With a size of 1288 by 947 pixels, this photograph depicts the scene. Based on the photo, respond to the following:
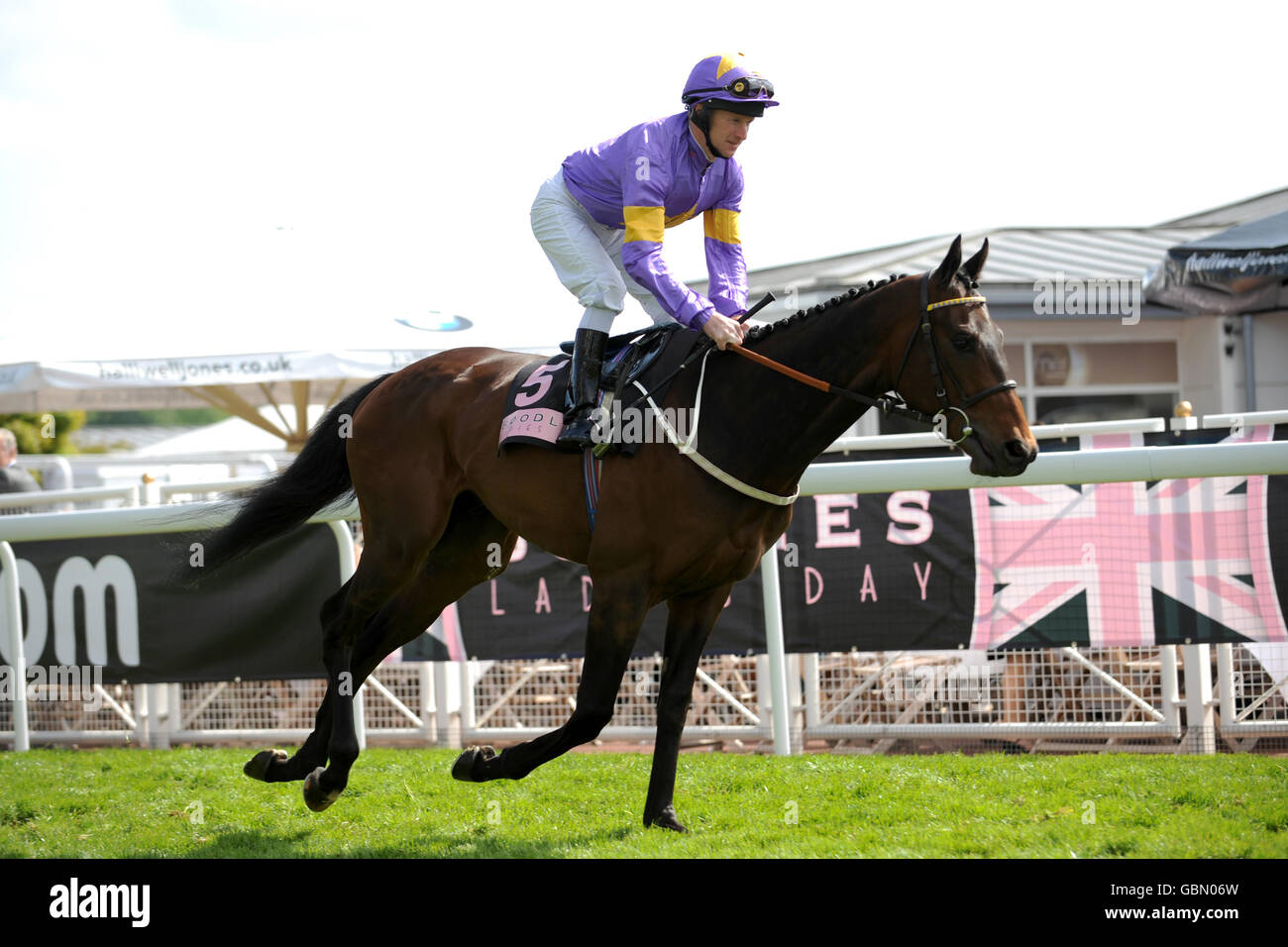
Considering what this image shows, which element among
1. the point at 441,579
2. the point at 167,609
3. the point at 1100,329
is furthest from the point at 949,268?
the point at 1100,329

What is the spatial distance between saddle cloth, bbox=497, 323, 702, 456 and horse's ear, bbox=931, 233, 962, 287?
82cm

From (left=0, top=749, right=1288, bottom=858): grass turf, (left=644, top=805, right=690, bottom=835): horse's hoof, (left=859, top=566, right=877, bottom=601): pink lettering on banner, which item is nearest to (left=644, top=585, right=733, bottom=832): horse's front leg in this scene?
(left=644, top=805, right=690, bottom=835): horse's hoof

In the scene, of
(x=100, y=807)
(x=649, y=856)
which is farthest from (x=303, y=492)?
(x=649, y=856)

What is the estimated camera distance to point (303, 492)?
16.8 ft

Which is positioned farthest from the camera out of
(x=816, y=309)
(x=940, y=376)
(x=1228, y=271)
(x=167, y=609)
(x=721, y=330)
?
(x=1228, y=271)

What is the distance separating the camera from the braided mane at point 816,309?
3.92m

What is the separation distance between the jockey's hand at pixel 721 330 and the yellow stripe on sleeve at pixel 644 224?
34 cm

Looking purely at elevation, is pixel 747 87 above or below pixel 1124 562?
above

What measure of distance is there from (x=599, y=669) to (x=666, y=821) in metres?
0.63

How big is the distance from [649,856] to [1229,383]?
33.6ft

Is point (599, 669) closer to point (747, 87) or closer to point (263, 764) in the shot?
point (263, 764)

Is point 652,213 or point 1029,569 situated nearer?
point 652,213

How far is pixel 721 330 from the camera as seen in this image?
12.8 ft

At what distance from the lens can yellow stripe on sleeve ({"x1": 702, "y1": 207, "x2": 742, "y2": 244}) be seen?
4.40 metres
